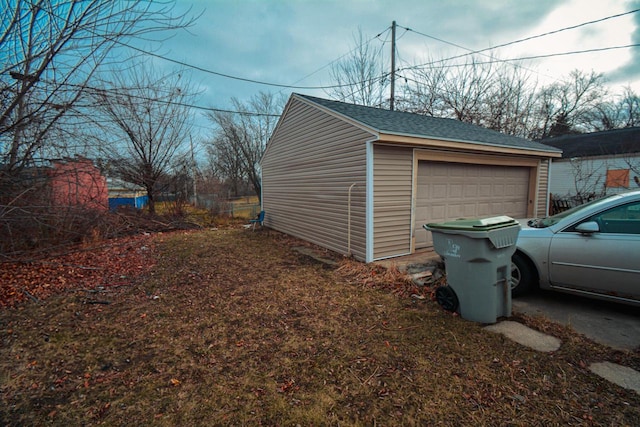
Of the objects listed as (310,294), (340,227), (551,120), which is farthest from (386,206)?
(551,120)

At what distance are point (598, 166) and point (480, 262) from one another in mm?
14925

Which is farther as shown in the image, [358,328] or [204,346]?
[358,328]

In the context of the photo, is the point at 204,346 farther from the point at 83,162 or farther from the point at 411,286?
the point at 83,162

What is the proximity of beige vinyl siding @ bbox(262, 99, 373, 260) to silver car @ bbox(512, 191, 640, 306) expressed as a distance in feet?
8.74

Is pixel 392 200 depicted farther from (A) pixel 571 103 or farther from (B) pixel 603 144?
(A) pixel 571 103

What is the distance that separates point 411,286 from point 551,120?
2502 centimetres

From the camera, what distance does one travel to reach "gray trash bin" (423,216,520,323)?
2873mm

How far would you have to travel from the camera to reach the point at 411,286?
4.22 m

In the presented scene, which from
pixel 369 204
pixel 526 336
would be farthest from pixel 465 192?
pixel 526 336

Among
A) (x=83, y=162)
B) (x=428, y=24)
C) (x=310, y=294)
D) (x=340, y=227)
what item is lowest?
(x=310, y=294)

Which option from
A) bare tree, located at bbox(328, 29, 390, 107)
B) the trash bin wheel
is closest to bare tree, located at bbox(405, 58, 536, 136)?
bare tree, located at bbox(328, 29, 390, 107)

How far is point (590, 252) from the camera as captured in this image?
3.19 meters

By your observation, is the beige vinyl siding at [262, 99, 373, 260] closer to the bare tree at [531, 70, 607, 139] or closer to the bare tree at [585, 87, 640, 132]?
the bare tree at [531, 70, 607, 139]

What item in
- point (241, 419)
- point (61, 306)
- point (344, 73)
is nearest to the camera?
point (241, 419)
